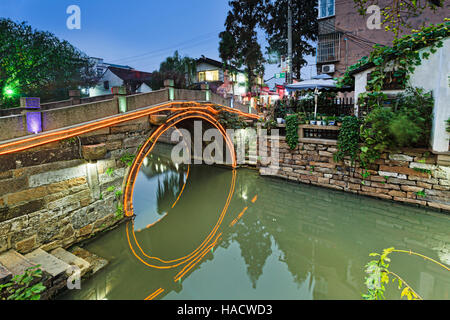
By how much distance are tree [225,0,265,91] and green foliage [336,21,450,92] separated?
48.1 feet

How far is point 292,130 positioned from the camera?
11117 mm

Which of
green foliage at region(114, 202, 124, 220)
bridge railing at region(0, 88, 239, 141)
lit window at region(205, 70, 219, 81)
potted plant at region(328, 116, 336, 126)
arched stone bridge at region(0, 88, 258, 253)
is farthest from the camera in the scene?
lit window at region(205, 70, 219, 81)

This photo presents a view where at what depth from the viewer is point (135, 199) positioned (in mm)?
A: 10625

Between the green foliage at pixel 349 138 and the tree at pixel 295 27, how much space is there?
1381cm

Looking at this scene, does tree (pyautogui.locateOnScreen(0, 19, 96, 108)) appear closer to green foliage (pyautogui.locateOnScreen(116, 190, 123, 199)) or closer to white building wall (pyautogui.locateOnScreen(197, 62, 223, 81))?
green foliage (pyautogui.locateOnScreen(116, 190, 123, 199))

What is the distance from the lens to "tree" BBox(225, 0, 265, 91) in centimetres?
2170

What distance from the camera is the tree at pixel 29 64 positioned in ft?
42.1

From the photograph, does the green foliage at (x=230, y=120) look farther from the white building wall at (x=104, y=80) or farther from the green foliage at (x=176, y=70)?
the white building wall at (x=104, y=80)

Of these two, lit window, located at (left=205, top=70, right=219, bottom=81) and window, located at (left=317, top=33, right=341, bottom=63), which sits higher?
lit window, located at (left=205, top=70, right=219, bottom=81)

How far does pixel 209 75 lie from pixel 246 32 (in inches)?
255

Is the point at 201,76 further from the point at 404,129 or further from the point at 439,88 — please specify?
the point at 439,88

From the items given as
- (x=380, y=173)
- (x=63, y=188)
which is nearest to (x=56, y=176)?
(x=63, y=188)

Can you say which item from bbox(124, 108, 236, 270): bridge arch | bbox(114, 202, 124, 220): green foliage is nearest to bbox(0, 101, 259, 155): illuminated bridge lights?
bbox(124, 108, 236, 270): bridge arch
